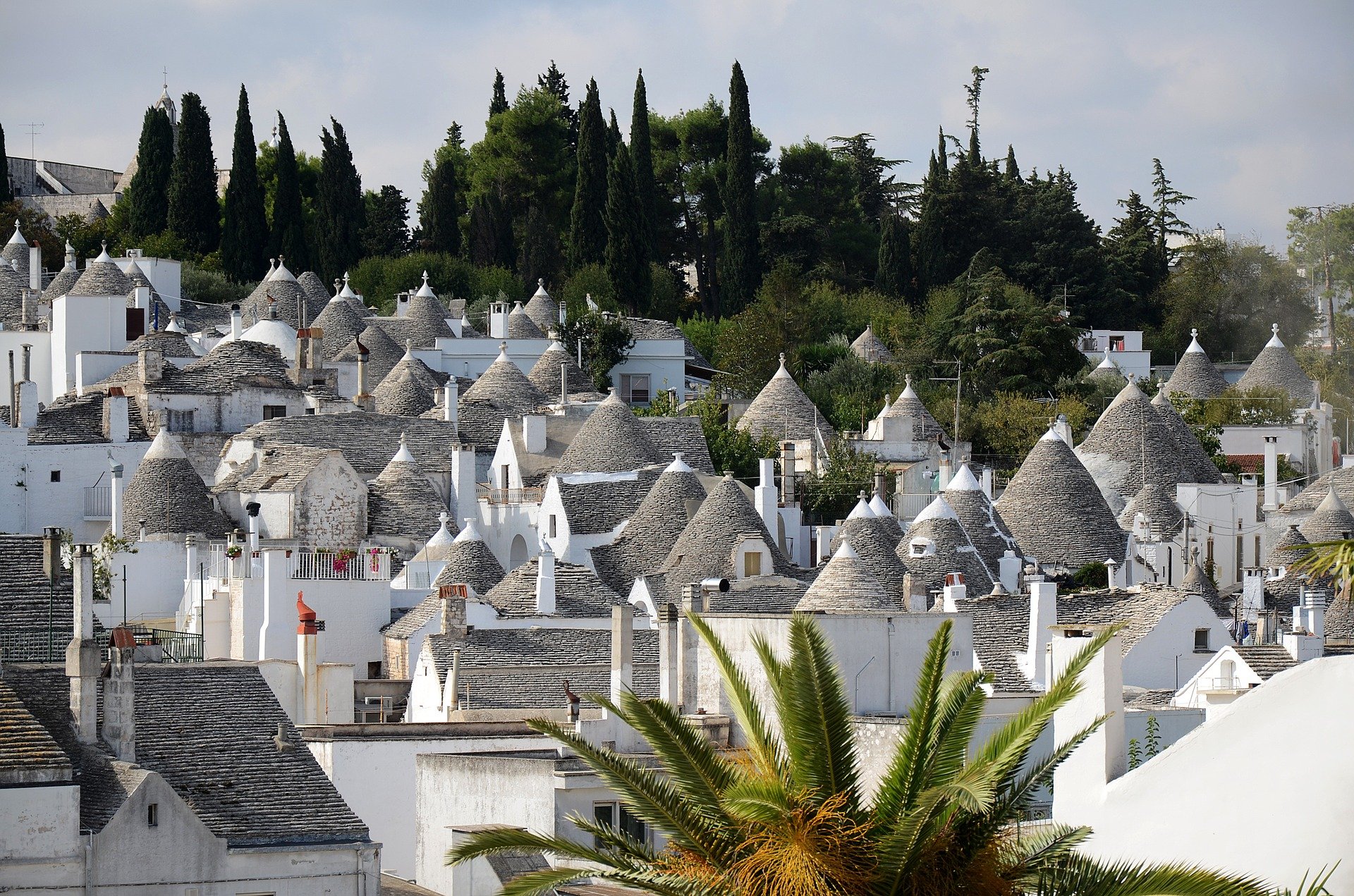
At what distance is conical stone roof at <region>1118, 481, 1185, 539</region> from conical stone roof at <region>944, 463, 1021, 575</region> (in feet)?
19.7

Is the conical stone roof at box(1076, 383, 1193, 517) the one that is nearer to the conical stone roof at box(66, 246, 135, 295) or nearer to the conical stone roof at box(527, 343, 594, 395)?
the conical stone roof at box(527, 343, 594, 395)

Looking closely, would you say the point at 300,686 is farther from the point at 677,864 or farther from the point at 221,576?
the point at 677,864

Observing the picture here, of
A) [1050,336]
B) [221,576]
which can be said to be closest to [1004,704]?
[221,576]

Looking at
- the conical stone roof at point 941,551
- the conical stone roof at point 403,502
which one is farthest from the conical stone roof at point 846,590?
the conical stone roof at point 403,502

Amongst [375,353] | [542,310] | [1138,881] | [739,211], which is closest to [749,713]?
[1138,881]

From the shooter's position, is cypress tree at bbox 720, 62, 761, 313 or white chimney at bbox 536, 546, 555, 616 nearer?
white chimney at bbox 536, 546, 555, 616

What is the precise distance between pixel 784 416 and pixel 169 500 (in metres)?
18.5

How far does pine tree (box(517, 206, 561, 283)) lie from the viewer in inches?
3115

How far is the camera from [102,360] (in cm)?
5425

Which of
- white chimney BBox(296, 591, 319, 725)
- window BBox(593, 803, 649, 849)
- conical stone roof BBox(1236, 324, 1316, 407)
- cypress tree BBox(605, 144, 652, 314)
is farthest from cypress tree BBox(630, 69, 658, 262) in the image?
window BBox(593, 803, 649, 849)

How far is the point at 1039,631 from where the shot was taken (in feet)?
105

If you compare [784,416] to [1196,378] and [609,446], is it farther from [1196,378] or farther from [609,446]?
[1196,378]

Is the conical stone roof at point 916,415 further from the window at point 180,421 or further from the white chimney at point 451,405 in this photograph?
the window at point 180,421

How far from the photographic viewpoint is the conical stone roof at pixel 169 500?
4428 cm
